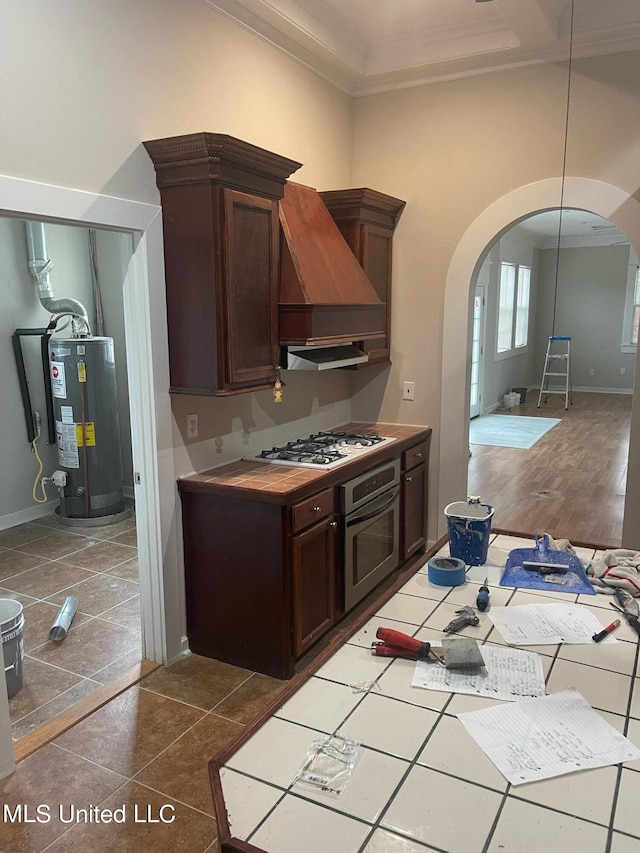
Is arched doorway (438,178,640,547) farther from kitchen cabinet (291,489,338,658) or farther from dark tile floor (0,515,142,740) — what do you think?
dark tile floor (0,515,142,740)

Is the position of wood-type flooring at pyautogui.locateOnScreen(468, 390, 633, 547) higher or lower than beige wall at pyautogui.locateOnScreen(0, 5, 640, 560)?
lower

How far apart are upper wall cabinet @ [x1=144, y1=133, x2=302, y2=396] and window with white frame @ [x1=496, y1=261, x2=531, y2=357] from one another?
8.17 m

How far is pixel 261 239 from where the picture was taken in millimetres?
2988

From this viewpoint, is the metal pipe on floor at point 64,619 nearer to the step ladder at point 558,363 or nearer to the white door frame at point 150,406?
the white door frame at point 150,406

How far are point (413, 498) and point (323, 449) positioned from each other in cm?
84

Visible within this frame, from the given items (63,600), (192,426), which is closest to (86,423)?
(63,600)

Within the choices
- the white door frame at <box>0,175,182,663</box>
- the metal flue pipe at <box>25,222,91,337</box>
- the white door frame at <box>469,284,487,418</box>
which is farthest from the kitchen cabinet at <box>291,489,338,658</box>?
the white door frame at <box>469,284,487,418</box>

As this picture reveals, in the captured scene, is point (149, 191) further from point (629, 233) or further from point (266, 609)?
point (629, 233)

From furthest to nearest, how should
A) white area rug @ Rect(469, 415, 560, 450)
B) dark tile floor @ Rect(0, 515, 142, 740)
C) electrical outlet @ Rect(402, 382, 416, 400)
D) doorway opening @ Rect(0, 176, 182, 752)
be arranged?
white area rug @ Rect(469, 415, 560, 450), electrical outlet @ Rect(402, 382, 416, 400), dark tile floor @ Rect(0, 515, 142, 740), doorway opening @ Rect(0, 176, 182, 752)

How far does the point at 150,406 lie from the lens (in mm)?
2869

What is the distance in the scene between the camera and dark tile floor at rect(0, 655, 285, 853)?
82.8 inches

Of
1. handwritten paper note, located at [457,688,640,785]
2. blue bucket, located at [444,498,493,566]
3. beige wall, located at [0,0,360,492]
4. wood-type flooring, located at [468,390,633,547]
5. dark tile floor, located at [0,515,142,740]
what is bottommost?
dark tile floor, located at [0,515,142,740]

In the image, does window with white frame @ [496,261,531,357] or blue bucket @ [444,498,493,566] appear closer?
blue bucket @ [444,498,493,566]

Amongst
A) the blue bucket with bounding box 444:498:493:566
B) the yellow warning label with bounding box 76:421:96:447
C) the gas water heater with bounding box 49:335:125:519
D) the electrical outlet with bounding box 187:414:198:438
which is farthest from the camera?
the yellow warning label with bounding box 76:421:96:447
